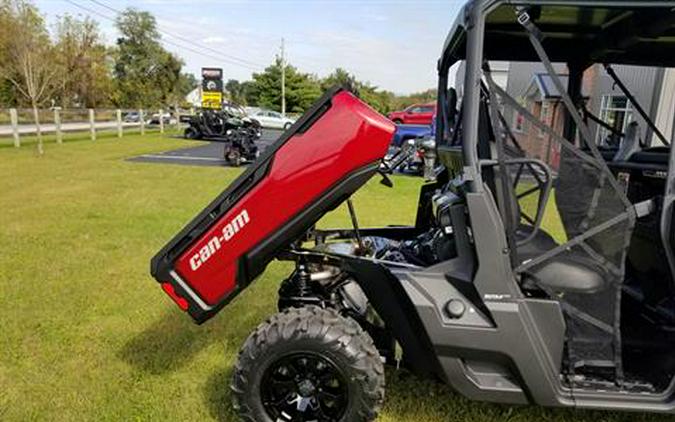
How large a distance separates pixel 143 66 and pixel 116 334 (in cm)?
4951

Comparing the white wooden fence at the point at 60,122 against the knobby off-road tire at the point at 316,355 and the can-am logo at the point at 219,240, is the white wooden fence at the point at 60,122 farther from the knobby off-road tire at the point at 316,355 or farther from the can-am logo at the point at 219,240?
the knobby off-road tire at the point at 316,355

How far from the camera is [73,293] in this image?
4.37 m

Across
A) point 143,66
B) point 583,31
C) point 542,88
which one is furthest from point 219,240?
point 143,66

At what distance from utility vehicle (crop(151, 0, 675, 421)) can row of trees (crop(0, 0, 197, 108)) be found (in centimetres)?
1855

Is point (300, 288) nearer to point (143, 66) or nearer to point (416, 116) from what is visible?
point (416, 116)

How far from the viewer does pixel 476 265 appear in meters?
2.18

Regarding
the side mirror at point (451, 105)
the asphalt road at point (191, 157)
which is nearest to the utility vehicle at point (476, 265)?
the side mirror at point (451, 105)

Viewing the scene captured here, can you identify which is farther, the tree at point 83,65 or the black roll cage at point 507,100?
the tree at point 83,65

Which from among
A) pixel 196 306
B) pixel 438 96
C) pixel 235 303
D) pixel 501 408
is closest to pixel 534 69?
pixel 438 96

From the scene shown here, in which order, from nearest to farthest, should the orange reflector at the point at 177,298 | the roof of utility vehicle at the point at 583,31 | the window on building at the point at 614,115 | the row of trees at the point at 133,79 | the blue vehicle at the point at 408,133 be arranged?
1. the roof of utility vehicle at the point at 583,31
2. the orange reflector at the point at 177,298
3. the window on building at the point at 614,115
4. the blue vehicle at the point at 408,133
5. the row of trees at the point at 133,79

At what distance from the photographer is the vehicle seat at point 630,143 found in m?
3.10

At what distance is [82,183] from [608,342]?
10150 mm

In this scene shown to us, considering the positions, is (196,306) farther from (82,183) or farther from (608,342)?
(82,183)

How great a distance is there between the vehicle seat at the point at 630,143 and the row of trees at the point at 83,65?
19096 millimetres
